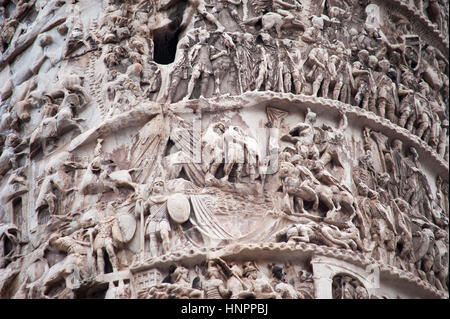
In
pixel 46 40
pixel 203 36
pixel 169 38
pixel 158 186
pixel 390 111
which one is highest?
pixel 203 36

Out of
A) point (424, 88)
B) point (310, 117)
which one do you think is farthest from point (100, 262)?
point (424, 88)

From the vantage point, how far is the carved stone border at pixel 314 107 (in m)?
15.6

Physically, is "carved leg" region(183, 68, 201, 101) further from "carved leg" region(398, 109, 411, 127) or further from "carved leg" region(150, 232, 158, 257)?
"carved leg" region(398, 109, 411, 127)

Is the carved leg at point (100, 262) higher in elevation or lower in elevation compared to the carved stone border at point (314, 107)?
lower

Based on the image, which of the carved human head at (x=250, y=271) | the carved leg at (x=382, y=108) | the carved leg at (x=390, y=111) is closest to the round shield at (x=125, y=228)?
the carved human head at (x=250, y=271)

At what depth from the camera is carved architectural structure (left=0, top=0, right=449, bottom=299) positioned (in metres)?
14.7

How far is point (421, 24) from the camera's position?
17734 millimetres

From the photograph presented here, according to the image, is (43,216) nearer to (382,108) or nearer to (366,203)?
(366,203)

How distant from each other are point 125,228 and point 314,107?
2.34m

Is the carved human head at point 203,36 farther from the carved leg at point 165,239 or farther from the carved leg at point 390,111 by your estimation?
the carved leg at point 165,239

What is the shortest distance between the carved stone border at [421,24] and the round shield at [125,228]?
13.4 ft

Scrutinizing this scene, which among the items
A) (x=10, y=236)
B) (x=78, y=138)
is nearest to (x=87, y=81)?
(x=78, y=138)

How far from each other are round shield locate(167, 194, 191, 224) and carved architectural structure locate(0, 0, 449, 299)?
0.01 m
